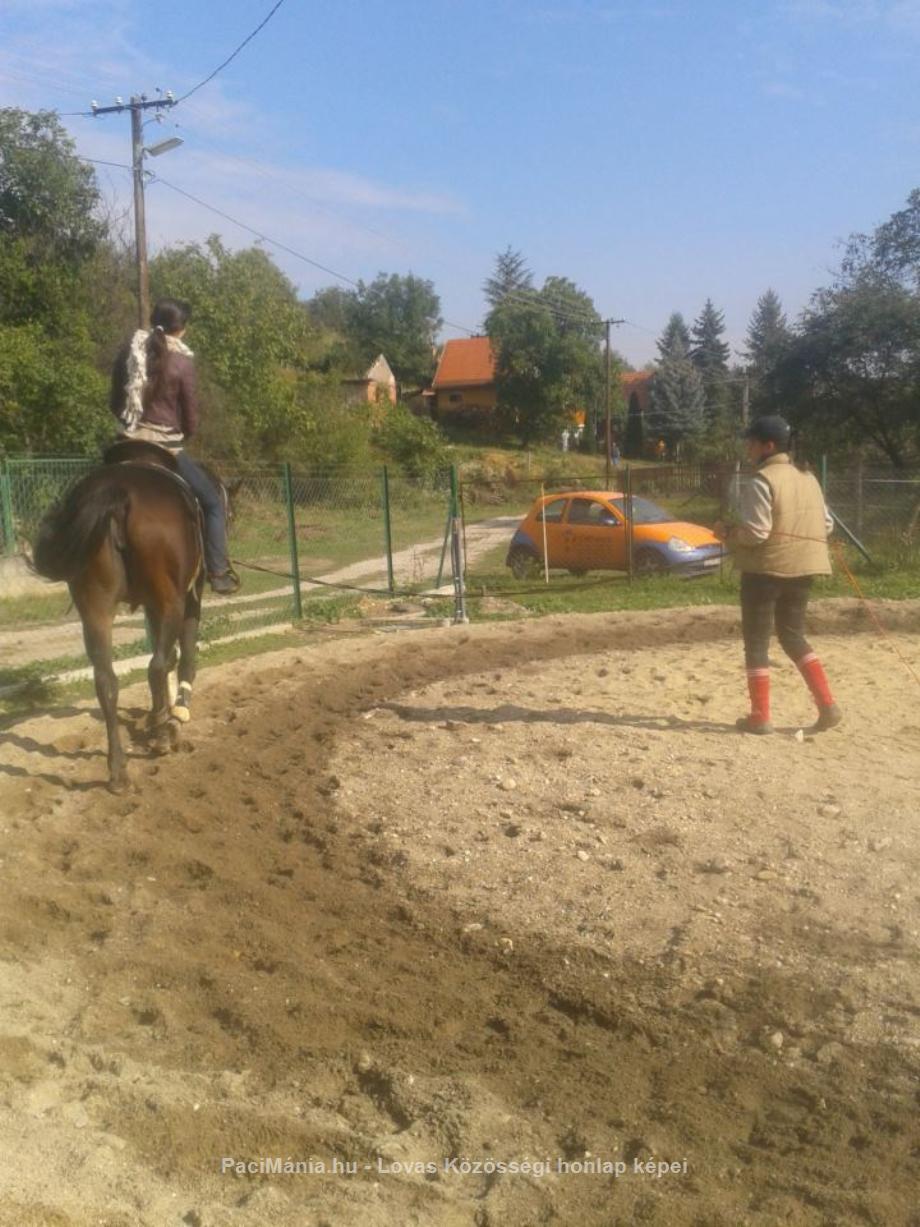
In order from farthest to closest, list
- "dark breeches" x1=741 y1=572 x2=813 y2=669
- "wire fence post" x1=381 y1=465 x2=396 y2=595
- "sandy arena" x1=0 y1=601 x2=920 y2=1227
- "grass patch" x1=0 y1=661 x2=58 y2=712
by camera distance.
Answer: "wire fence post" x1=381 y1=465 x2=396 y2=595
"grass patch" x1=0 y1=661 x2=58 y2=712
"dark breeches" x1=741 y1=572 x2=813 y2=669
"sandy arena" x1=0 y1=601 x2=920 y2=1227

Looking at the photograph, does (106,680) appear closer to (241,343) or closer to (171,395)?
(171,395)

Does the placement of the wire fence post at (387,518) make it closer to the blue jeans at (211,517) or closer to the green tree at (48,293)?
the blue jeans at (211,517)

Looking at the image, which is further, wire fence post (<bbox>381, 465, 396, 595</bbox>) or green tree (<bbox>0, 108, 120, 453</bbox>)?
green tree (<bbox>0, 108, 120, 453</bbox>)

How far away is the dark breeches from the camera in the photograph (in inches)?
316

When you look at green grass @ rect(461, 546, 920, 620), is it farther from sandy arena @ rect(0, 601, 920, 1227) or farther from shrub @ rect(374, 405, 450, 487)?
shrub @ rect(374, 405, 450, 487)

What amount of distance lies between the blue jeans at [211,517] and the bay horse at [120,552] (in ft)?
1.19

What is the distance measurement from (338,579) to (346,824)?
12697mm

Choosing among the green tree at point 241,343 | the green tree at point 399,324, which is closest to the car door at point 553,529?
the green tree at point 241,343

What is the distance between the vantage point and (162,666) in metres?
7.81

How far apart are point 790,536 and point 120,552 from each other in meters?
4.38

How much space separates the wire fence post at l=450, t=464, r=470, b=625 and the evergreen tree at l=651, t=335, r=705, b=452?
203 feet

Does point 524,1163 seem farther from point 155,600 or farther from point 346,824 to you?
point 155,600

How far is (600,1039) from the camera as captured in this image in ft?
13.3

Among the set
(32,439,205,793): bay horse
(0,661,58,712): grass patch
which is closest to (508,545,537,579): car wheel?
(0,661,58,712): grass patch
